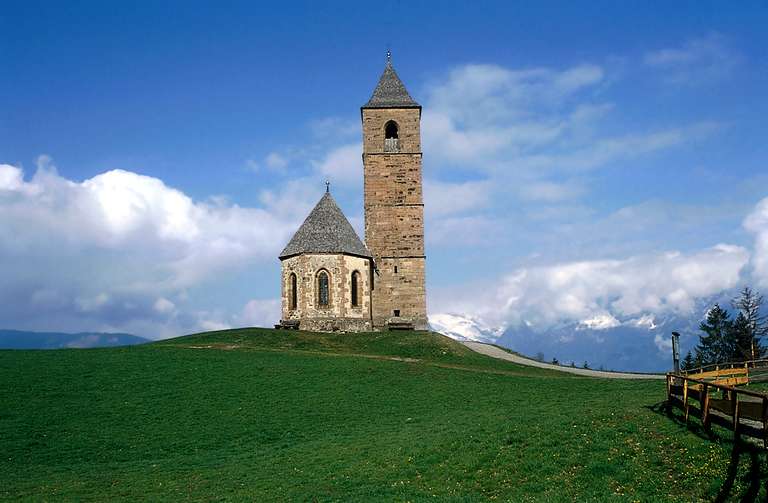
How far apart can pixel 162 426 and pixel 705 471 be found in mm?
22531

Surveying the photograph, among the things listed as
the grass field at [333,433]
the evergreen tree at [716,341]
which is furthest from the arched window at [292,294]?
the evergreen tree at [716,341]

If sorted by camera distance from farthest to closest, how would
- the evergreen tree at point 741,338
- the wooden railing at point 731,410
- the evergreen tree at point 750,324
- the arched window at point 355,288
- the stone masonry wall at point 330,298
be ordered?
the evergreen tree at point 741,338 < the evergreen tree at point 750,324 < the arched window at point 355,288 < the stone masonry wall at point 330,298 < the wooden railing at point 731,410

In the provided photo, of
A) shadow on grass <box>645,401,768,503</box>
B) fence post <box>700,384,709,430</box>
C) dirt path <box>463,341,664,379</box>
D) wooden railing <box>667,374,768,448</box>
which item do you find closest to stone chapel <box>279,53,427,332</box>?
dirt path <box>463,341,664,379</box>

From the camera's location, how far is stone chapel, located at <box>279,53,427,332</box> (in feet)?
194

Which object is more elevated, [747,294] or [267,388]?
[747,294]

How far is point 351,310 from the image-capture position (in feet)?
196

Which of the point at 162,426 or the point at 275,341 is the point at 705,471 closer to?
the point at 162,426

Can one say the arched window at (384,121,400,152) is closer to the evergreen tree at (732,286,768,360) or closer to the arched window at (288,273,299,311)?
the arched window at (288,273,299,311)

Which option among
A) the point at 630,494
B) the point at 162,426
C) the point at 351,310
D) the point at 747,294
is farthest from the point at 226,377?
the point at 747,294

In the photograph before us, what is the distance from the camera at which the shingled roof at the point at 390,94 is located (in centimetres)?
6769

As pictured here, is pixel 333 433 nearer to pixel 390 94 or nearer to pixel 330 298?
pixel 330 298

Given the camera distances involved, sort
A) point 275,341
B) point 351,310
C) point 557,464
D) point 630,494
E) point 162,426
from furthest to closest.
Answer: point 351,310, point 275,341, point 162,426, point 557,464, point 630,494

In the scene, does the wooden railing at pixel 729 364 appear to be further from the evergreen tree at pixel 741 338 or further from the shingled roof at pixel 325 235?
the evergreen tree at pixel 741 338

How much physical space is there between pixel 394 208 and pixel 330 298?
12.2m
